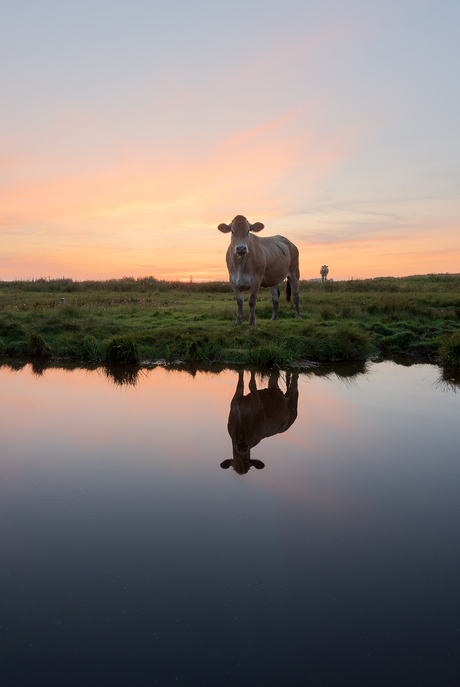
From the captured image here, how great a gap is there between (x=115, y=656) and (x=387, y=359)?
7.29 meters

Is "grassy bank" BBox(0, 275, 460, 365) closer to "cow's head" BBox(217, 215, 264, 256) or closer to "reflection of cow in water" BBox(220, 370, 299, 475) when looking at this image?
"reflection of cow in water" BBox(220, 370, 299, 475)

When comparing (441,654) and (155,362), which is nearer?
(441,654)

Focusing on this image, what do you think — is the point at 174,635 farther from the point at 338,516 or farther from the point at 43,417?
the point at 43,417

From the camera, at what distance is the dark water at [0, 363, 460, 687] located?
5.65 feet

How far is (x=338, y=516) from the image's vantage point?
8.83ft

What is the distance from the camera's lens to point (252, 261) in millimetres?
9781

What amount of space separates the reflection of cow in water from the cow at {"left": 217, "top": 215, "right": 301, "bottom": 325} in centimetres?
401

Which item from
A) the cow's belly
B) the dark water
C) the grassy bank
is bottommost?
the dark water

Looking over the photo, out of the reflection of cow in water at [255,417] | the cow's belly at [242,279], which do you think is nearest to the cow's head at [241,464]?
the reflection of cow in water at [255,417]

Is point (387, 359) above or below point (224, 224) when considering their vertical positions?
below

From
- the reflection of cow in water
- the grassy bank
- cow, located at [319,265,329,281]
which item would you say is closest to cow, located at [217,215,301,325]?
the grassy bank

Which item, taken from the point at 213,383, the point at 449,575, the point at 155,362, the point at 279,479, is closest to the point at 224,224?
the point at 155,362

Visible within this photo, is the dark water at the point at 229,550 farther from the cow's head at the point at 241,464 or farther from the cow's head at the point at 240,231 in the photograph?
the cow's head at the point at 240,231

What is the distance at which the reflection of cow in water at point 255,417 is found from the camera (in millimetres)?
3650
